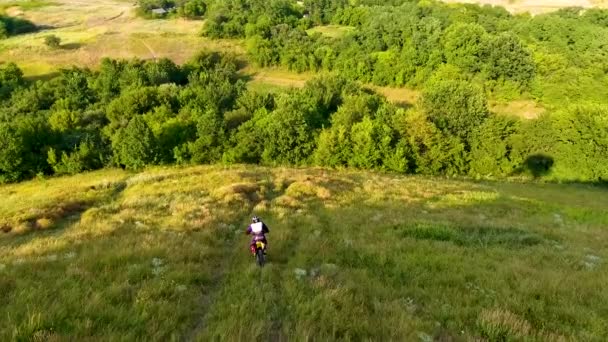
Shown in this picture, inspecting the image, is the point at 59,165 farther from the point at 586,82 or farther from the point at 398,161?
the point at 586,82

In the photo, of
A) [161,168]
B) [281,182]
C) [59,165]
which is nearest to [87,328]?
[281,182]

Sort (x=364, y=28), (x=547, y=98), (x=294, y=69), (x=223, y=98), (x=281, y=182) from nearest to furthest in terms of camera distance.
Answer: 1. (x=281, y=182)
2. (x=223, y=98)
3. (x=547, y=98)
4. (x=294, y=69)
5. (x=364, y=28)

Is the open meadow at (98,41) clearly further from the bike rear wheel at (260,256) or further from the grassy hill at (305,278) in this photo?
the bike rear wheel at (260,256)

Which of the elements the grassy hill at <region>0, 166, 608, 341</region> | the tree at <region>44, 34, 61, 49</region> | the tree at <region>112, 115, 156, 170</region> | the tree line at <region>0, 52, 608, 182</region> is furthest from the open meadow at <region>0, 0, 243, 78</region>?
the grassy hill at <region>0, 166, 608, 341</region>

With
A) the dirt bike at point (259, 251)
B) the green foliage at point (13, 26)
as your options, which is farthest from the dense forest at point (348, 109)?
the dirt bike at point (259, 251)

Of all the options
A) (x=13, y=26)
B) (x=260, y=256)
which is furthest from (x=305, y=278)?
(x=13, y=26)

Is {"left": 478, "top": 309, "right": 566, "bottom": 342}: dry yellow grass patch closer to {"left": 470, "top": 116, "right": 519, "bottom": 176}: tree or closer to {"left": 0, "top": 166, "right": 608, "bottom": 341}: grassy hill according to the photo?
{"left": 0, "top": 166, "right": 608, "bottom": 341}: grassy hill

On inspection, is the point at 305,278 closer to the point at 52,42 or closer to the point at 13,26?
the point at 52,42
